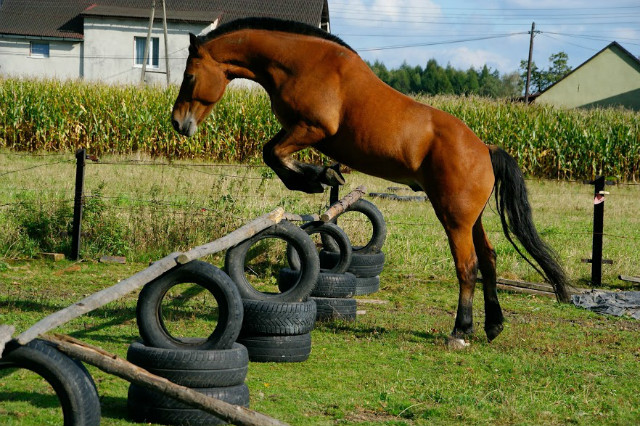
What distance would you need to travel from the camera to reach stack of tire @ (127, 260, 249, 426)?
16.8ft

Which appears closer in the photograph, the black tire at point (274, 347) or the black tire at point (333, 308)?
the black tire at point (274, 347)

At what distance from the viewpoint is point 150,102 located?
80.4 feet

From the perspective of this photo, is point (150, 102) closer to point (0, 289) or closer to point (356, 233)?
point (356, 233)

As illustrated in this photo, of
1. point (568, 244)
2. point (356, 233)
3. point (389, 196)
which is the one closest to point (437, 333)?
point (356, 233)

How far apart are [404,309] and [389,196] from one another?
30.3ft

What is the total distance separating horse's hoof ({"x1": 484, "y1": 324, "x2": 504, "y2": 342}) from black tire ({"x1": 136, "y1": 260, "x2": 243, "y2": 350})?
3612 millimetres

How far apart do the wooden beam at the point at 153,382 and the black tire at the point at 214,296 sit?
2.59 ft

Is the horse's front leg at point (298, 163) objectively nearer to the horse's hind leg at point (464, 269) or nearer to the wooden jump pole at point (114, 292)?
the wooden jump pole at point (114, 292)

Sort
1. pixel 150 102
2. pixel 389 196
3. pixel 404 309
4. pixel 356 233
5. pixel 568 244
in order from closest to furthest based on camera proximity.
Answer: pixel 404 309
pixel 356 233
pixel 568 244
pixel 389 196
pixel 150 102

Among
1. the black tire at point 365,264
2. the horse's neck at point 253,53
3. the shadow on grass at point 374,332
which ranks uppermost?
the horse's neck at point 253,53

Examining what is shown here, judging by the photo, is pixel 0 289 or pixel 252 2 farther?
pixel 252 2

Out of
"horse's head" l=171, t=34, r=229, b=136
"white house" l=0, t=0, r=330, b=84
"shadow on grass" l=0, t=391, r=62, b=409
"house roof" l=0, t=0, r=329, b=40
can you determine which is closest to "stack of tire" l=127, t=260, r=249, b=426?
"shadow on grass" l=0, t=391, r=62, b=409

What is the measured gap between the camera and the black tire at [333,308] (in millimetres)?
8828

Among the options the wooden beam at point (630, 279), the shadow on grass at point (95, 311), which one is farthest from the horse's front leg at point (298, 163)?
the wooden beam at point (630, 279)
